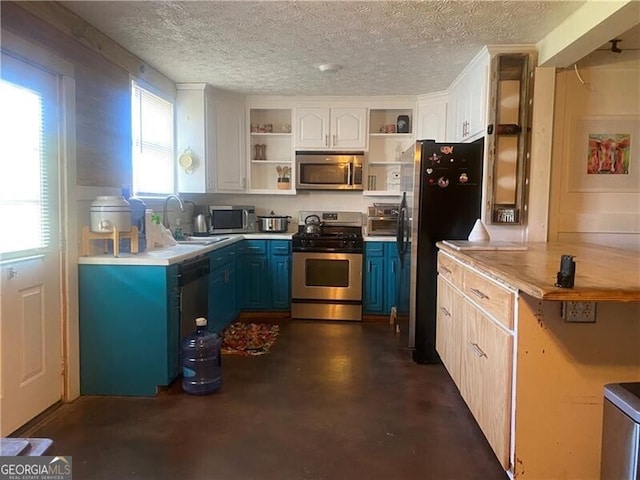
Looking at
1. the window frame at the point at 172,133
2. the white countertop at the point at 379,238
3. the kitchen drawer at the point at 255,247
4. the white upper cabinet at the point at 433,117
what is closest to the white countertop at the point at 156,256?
the window frame at the point at 172,133

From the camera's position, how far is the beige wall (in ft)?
11.0

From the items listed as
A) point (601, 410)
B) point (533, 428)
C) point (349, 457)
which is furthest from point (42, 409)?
point (601, 410)

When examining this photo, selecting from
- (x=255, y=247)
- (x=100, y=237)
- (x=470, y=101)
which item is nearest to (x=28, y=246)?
(x=100, y=237)

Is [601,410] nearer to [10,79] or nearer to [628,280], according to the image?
[628,280]

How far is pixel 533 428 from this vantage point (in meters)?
1.87

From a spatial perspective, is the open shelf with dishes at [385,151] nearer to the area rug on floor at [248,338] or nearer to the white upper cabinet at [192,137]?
the white upper cabinet at [192,137]

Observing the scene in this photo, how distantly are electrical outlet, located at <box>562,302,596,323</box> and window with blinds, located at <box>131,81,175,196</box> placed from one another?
9.87 feet

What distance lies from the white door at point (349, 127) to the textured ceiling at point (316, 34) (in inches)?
28.0

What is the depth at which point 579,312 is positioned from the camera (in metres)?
1.83

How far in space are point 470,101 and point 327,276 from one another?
2115 millimetres

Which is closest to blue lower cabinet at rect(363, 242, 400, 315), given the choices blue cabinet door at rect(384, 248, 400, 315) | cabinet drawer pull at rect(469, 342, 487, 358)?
blue cabinet door at rect(384, 248, 400, 315)

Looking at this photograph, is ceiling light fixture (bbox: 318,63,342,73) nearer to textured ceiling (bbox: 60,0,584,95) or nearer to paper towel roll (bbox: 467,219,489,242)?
textured ceiling (bbox: 60,0,584,95)

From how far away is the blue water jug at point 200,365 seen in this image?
2.95 meters

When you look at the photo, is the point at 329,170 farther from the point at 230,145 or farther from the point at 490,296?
the point at 490,296
